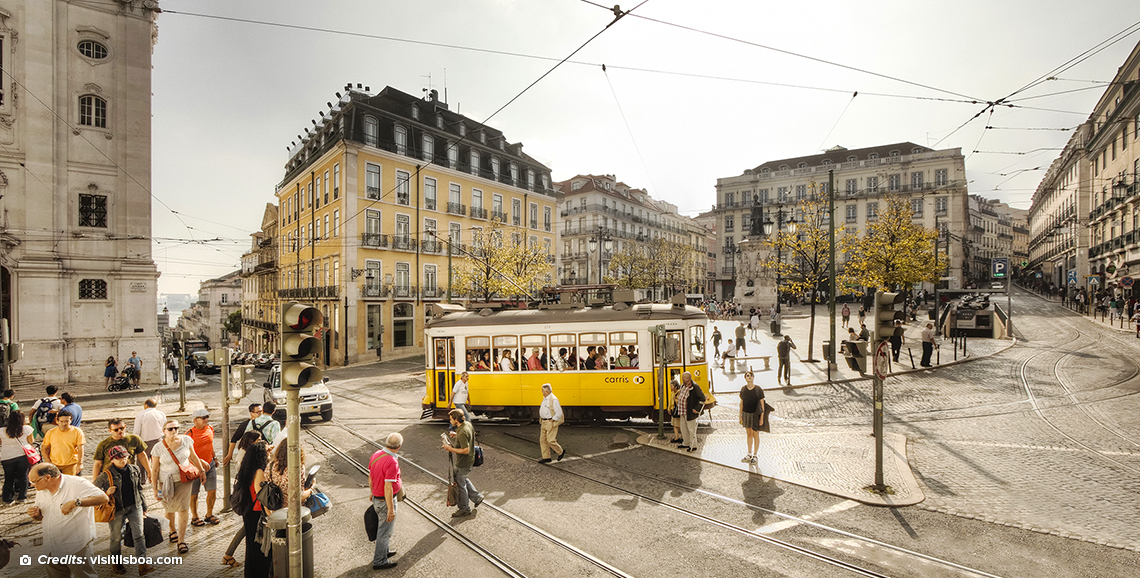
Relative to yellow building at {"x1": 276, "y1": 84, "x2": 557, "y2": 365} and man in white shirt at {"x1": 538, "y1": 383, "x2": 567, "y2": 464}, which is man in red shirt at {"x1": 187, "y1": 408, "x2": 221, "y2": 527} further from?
yellow building at {"x1": 276, "y1": 84, "x2": 557, "y2": 365}

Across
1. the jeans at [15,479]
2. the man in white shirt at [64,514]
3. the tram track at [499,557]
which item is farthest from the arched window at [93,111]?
the man in white shirt at [64,514]

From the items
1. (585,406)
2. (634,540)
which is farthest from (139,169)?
(634,540)

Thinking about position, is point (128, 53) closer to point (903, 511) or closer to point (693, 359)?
point (693, 359)

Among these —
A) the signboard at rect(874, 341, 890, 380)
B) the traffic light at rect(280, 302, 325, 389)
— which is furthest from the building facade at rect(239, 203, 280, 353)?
the signboard at rect(874, 341, 890, 380)

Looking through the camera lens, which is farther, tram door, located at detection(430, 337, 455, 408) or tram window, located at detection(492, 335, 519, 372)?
tram door, located at detection(430, 337, 455, 408)

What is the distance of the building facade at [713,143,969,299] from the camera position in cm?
6344

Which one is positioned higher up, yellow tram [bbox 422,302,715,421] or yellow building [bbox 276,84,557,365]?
yellow building [bbox 276,84,557,365]

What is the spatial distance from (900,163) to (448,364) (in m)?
71.5

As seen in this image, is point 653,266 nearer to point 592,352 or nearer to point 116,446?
point 592,352

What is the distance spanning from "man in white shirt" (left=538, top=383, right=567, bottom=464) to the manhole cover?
440 cm

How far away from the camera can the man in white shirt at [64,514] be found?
5031 mm

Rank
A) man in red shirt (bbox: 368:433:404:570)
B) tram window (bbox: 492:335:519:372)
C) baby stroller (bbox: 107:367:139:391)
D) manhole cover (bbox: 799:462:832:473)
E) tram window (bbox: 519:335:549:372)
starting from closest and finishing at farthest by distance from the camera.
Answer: man in red shirt (bbox: 368:433:404:570) → manhole cover (bbox: 799:462:832:473) → tram window (bbox: 519:335:549:372) → tram window (bbox: 492:335:519:372) → baby stroller (bbox: 107:367:139:391)

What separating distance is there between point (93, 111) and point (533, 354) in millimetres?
25804

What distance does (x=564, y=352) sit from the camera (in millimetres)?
12672
